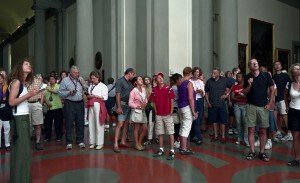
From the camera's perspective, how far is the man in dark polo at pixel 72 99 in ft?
22.1

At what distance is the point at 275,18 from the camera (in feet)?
54.6

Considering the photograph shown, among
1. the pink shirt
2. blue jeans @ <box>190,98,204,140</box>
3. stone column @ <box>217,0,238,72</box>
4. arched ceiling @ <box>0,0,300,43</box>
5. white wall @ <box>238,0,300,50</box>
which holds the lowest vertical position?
blue jeans @ <box>190,98,204,140</box>

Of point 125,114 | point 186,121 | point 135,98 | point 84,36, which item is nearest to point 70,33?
point 84,36

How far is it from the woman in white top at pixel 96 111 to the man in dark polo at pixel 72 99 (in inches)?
9.5

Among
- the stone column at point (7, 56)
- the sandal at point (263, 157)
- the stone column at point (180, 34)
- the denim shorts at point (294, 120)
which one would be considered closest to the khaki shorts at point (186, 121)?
the sandal at point (263, 157)

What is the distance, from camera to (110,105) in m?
9.75

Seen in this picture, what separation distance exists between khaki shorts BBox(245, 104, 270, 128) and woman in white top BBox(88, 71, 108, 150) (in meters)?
3.22

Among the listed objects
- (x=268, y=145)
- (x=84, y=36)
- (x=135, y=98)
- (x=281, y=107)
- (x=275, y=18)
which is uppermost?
(x=275, y=18)

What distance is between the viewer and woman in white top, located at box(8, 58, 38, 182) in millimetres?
3908

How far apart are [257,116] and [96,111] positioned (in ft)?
11.4

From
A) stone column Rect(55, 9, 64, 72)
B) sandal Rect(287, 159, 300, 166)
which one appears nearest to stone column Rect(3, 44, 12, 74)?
stone column Rect(55, 9, 64, 72)

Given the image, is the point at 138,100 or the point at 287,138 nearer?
the point at 138,100

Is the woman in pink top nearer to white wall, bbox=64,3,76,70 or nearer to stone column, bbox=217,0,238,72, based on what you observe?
stone column, bbox=217,0,238,72

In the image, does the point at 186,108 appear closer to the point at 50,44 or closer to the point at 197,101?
the point at 197,101
